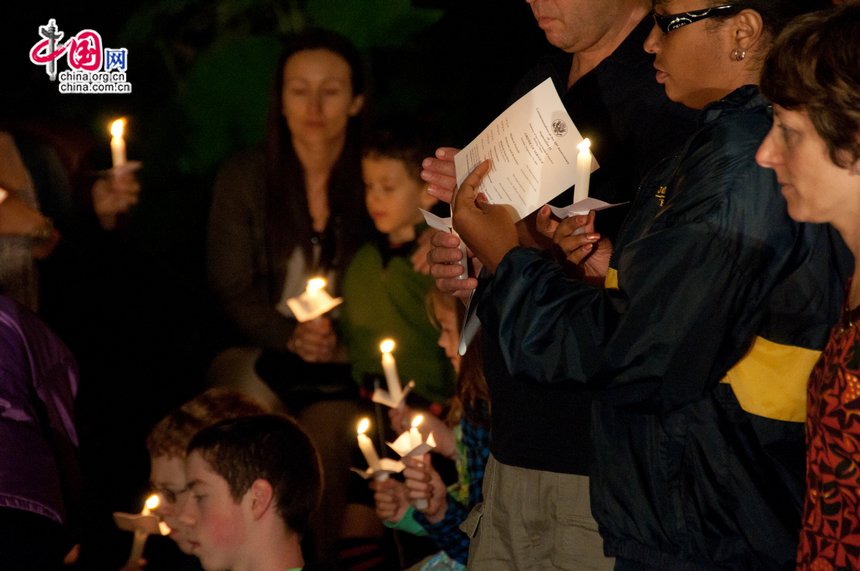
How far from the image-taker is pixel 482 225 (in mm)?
1924

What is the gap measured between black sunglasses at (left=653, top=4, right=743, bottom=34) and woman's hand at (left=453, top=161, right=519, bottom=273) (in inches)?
14.4

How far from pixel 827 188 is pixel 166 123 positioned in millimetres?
3619

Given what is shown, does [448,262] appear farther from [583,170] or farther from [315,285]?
[315,285]

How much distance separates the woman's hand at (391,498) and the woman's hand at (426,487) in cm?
10

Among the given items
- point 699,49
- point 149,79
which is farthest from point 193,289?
point 699,49

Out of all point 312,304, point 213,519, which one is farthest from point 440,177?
point 312,304

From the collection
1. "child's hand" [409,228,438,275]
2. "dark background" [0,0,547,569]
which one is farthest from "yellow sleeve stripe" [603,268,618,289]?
"dark background" [0,0,547,569]

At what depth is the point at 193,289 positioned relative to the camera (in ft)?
15.5

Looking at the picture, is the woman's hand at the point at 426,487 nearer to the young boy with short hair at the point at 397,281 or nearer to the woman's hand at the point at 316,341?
the young boy with short hair at the point at 397,281

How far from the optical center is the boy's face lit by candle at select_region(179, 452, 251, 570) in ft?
8.35

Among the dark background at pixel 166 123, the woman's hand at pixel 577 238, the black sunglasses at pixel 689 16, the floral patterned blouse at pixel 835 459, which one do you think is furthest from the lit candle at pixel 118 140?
the floral patterned blouse at pixel 835 459

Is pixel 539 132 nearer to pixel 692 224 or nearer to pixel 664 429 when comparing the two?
pixel 692 224

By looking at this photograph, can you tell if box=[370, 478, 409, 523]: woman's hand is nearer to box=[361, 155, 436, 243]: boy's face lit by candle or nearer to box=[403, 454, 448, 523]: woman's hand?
box=[403, 454, 448, 523]: woman's hand

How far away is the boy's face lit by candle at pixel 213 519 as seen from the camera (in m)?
2.54
